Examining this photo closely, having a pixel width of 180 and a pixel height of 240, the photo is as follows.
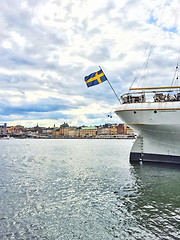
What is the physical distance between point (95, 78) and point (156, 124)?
7503 millimetres

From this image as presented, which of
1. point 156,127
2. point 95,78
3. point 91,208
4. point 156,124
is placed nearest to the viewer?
point 91,208

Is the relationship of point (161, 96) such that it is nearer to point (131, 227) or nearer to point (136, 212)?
point (136, 212)

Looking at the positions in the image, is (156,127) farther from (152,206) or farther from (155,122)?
(152,206)

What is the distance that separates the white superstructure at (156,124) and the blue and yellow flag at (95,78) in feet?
14.4

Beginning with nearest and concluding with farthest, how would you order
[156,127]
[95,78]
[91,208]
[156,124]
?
1. [91,208]
2. [95,78]
3. [156,124]
4. [156,127]

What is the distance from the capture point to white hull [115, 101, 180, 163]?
70.6ft

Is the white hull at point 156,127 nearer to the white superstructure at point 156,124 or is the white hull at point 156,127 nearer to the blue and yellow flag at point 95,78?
the white superstructure at point 156,124

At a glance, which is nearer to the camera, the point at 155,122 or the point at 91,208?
the point at 91,208

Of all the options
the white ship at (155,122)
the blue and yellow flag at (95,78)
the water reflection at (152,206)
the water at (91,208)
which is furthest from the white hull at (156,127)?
the water at (91,208)

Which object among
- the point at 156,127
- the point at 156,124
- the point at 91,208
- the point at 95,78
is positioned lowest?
the point at 91,208

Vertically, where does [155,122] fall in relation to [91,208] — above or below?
above

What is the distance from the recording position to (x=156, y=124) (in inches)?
871

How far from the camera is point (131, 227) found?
9141 millimetres

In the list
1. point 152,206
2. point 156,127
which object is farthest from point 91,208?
point 156,127
